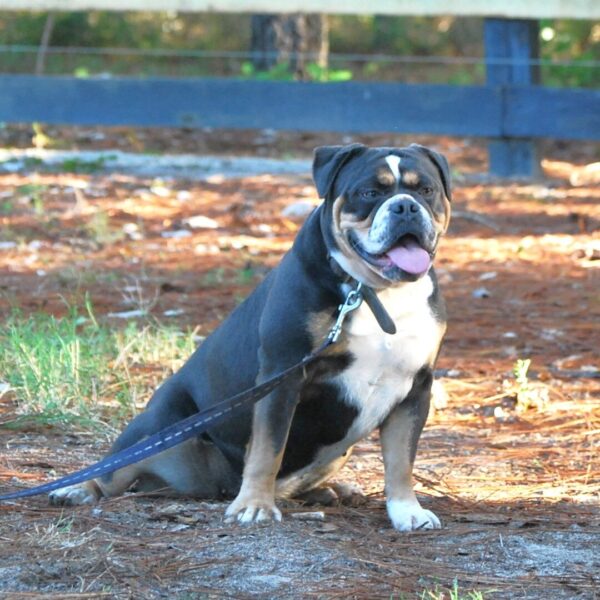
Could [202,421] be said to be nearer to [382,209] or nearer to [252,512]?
[252,512]

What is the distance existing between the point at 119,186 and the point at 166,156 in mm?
1702

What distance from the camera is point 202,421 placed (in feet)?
13.1

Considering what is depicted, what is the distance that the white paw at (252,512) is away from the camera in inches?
156

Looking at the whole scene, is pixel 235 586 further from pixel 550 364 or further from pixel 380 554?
A: pixel 550 364

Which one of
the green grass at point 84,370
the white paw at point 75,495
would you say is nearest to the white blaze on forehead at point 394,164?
the white paw at point 75,495

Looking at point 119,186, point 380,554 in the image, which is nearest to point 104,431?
point 380,554

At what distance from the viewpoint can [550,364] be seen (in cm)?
632

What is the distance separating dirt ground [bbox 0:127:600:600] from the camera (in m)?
3.50

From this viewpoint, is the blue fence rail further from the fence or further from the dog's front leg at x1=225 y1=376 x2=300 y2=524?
the dog's front leg at x1=225 y1=376 x2=300 y2=524

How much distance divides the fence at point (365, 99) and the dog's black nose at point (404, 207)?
708 centimetres

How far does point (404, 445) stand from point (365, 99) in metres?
7.39

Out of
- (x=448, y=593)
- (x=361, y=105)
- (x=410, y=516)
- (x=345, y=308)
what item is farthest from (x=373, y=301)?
(x=361, y=105)

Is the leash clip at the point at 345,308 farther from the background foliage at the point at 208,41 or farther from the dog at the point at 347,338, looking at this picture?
the background foliage at the point at 208,41

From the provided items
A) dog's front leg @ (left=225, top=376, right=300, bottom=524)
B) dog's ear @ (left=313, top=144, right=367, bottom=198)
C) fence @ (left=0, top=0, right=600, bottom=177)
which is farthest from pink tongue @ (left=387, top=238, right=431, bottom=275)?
fence @ (left=0, top=0, right=600, bottom=177)
